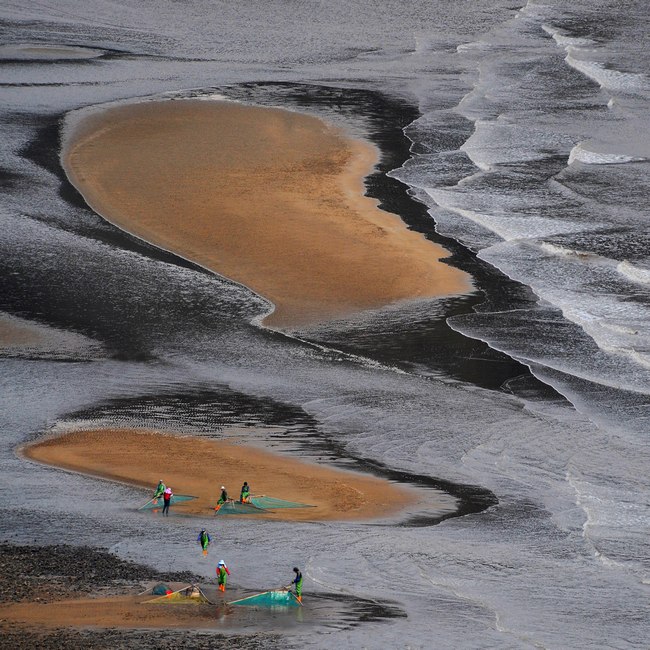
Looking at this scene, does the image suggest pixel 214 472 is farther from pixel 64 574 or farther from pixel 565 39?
pixel 565 39

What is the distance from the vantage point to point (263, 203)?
3145 centimetres

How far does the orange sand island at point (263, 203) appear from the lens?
26203 mm

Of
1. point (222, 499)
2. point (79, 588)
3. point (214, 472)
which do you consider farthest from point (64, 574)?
point (214, 472)

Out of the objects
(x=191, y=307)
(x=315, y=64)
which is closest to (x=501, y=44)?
(x=315, y=64)

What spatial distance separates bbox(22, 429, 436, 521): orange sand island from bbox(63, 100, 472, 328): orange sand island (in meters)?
6.09

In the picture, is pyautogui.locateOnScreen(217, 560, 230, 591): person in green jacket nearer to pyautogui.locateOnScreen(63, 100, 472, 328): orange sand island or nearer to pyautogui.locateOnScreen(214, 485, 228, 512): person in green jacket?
pyautogui.locateOnScreen(214, 485, 228, 512): person in green jacket

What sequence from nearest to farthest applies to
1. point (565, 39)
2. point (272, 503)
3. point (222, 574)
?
point (222, 574)
point (272, 503)
point (565, 39)

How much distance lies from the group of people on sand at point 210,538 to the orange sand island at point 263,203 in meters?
8.17

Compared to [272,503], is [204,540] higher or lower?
higher

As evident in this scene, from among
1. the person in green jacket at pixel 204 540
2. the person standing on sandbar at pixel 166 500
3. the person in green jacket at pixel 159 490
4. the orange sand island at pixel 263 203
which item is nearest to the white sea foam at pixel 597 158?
the orange sand island at pixel 263 203

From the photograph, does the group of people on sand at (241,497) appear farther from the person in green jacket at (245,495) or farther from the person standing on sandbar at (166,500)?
the person standing on sandbar at (166,500)

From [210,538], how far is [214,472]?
237cm

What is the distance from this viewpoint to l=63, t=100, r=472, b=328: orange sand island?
2620cm

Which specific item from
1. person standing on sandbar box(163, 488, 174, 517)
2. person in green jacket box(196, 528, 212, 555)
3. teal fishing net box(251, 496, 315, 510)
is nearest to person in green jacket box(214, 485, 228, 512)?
teal fishing net box(251, 496, 315, 510)
